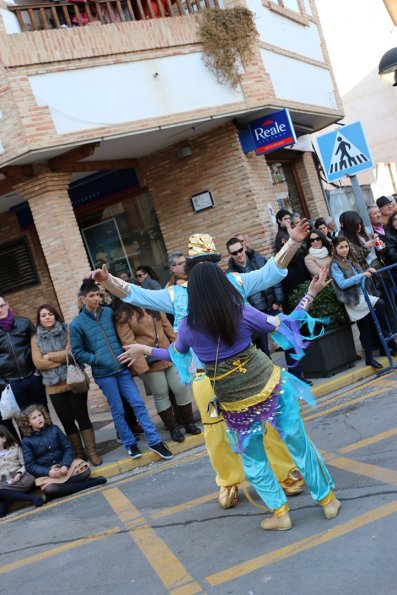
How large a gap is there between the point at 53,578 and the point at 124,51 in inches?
326

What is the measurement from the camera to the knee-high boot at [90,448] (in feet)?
22.7

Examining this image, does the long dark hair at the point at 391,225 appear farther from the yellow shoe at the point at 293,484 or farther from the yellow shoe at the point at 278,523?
the yellow shoe at the point at 278,523

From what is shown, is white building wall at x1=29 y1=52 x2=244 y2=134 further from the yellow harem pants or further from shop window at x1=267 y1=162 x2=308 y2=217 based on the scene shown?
the yellow harem pants

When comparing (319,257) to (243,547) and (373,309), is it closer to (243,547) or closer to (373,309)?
(373,309)

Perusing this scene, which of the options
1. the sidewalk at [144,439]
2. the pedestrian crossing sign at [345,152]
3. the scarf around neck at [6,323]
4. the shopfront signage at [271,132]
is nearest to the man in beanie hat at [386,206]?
the pedestrian crossing sign at [345,152]

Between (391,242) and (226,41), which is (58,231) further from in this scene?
(391,242)

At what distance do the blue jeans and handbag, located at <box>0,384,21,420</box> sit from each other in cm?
90

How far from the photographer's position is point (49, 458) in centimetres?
639

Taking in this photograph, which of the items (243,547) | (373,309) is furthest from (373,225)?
(243,547)

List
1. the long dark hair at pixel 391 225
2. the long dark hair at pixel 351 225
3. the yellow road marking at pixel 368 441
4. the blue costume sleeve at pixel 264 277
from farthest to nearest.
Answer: the long dark hair at pixel 391 225 < the long dark hair at pixel 351 225 < the yellow road marking at pixel 368 441 < the blue costume sleeve at pixel 264 277

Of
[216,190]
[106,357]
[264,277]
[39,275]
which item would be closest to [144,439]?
[106,357]

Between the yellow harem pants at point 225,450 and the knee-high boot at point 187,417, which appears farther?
the knee-high boot at point 187,417

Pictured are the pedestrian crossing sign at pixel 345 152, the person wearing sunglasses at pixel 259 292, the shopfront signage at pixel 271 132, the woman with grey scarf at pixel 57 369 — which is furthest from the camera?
the shopfront signage at pixel 271 132

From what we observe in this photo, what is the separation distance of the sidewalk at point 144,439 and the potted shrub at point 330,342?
117 millimetres
